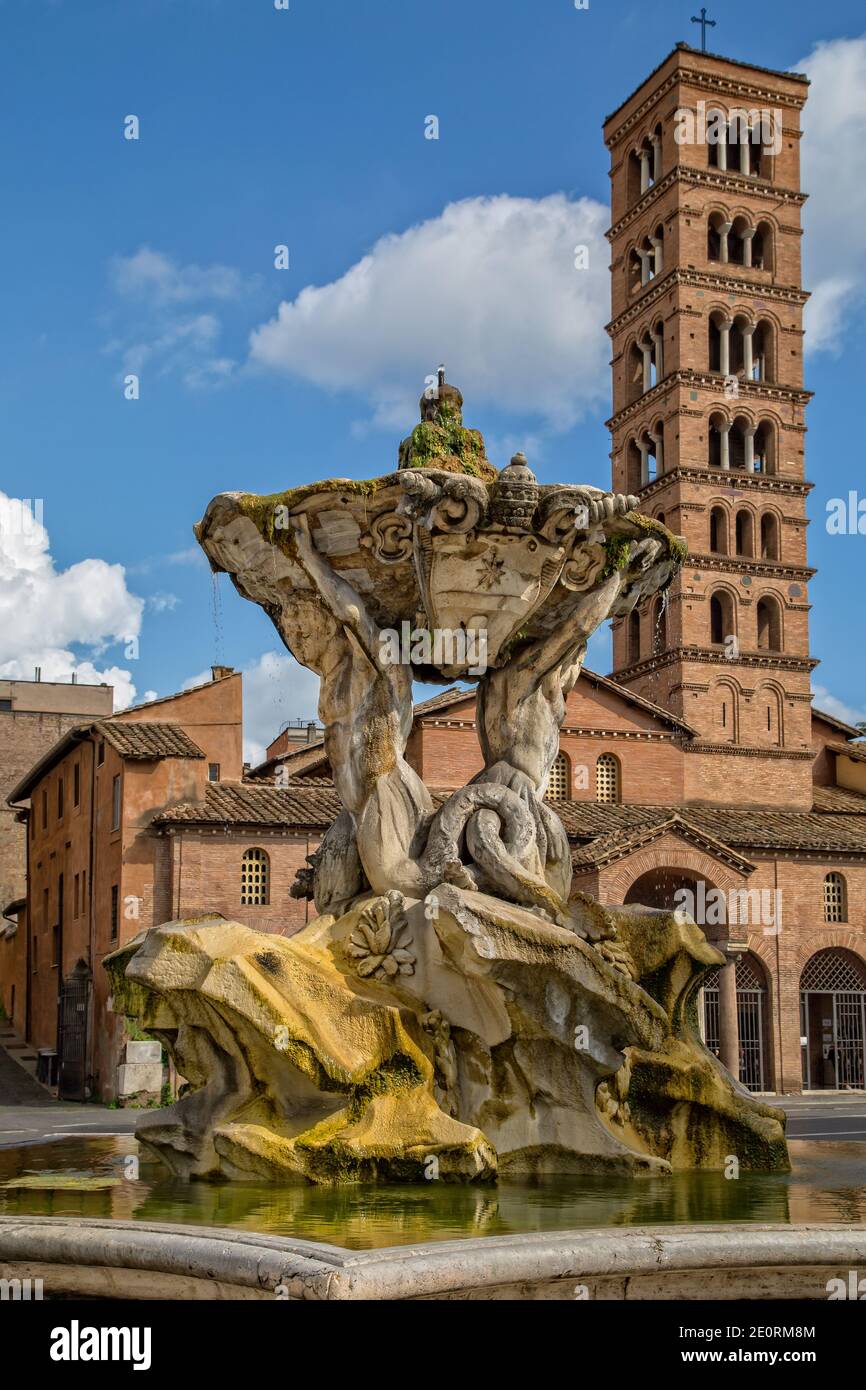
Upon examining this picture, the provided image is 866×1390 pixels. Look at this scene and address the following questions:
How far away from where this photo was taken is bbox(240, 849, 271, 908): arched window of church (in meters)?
36.6

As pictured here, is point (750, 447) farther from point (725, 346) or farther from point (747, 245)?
point (747, 245)

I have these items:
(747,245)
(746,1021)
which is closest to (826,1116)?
(746,1021)

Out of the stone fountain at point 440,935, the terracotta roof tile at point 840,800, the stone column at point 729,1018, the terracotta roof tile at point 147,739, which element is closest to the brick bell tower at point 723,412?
the terracotta roof tile at point 840,800

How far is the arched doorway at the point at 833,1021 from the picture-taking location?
41969mm

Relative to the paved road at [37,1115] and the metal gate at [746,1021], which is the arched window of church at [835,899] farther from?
the paved road at [37,1115]

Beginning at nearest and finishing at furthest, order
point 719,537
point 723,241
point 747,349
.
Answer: point 719,537, point 747,349, point 723,241

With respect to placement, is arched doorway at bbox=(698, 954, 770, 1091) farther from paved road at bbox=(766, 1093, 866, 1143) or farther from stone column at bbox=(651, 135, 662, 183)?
stone column at bbox=(651, 135, 662, 183)

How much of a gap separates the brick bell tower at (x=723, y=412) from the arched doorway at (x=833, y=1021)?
8.64 metres

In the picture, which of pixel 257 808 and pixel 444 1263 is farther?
pixel 257 808

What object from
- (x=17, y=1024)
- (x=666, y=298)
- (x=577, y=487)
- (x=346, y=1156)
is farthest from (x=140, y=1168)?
(x=666, y=298)

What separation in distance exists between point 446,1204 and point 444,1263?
6.92ft

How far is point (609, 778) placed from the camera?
1852 inches

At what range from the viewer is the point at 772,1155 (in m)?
9.55
